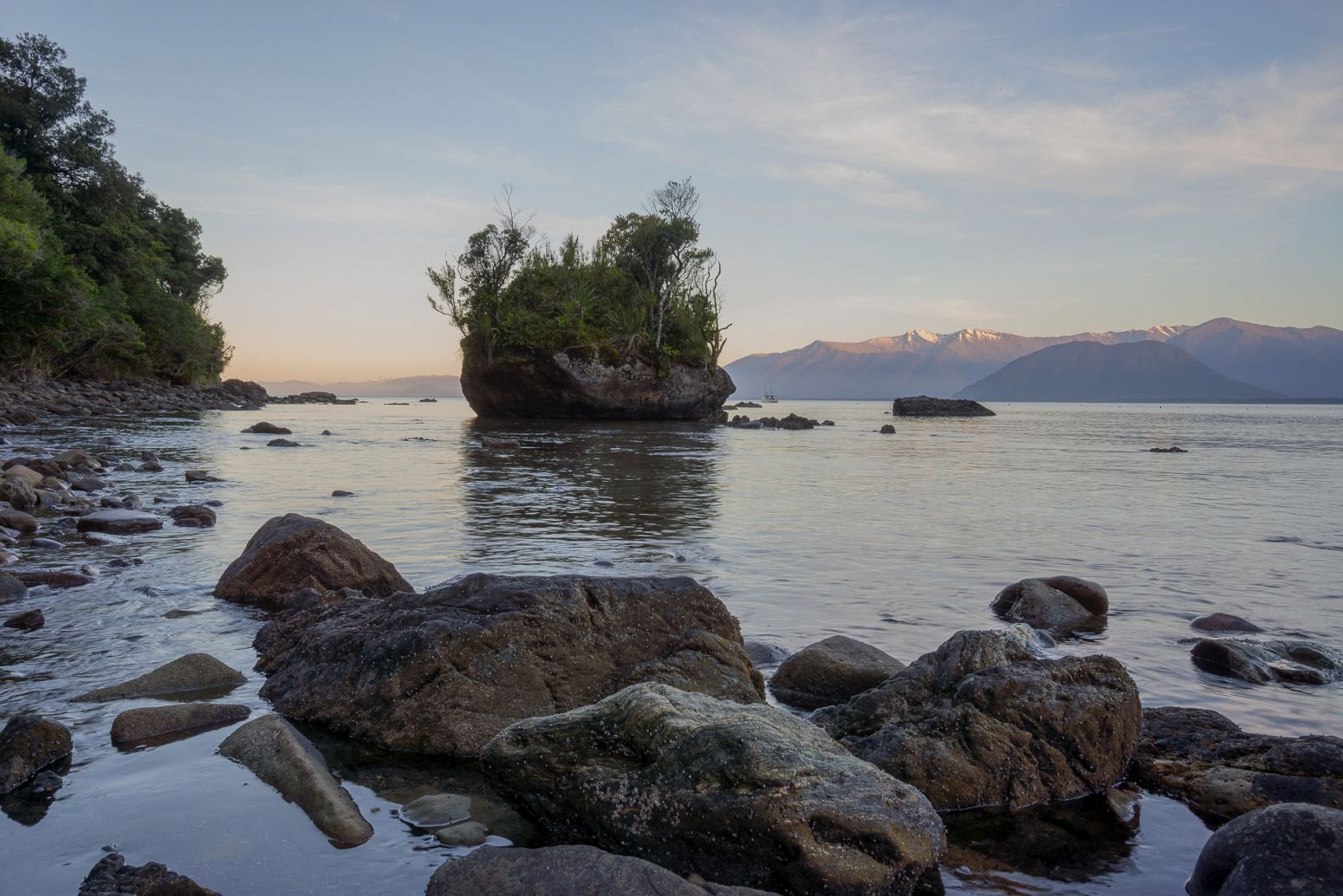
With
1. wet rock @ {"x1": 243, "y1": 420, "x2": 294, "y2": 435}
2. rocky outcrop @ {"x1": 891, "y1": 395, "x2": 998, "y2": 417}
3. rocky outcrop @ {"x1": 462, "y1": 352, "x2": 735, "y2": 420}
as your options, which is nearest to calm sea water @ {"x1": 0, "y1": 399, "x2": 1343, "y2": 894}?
wet rock @ {"x1": 243, "y1": 420, "x2": 294, "y2": 435}

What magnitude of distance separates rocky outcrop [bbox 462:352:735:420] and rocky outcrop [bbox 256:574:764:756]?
152 ft

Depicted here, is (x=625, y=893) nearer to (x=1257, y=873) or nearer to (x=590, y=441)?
(x=1257, y=873)

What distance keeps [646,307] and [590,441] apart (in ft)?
81.2

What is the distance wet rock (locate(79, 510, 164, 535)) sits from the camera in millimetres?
11695

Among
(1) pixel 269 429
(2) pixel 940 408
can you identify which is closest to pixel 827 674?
(1) pixel 269 429

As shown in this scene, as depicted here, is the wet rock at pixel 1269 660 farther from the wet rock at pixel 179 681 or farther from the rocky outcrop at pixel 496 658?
the wet rock at pixel 179 681

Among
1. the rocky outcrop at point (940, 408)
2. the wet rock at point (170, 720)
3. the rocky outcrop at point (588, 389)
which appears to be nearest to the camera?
the wet rock at point (170, 720)

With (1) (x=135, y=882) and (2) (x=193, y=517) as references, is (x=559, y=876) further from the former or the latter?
(2) (x=193, y=517)

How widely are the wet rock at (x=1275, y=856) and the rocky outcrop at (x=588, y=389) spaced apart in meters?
48.9

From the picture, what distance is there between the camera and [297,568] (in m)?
8.23

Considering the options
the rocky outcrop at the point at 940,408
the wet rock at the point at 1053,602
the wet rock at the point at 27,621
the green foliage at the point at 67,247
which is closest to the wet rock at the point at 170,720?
the wet rock at the point at 27,621

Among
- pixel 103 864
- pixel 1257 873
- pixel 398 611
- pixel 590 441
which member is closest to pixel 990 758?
pixel 1257 873

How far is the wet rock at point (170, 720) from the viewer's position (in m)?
4.74

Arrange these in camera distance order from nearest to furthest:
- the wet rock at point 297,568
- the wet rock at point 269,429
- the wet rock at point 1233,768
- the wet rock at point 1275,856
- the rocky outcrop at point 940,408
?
the wet rock at point 1275,856 → the wet rock at point 1233,768 → the wet rock at point 297,568 → the wet rock at point 269,429 → the rocky outcrop at point 940,408
